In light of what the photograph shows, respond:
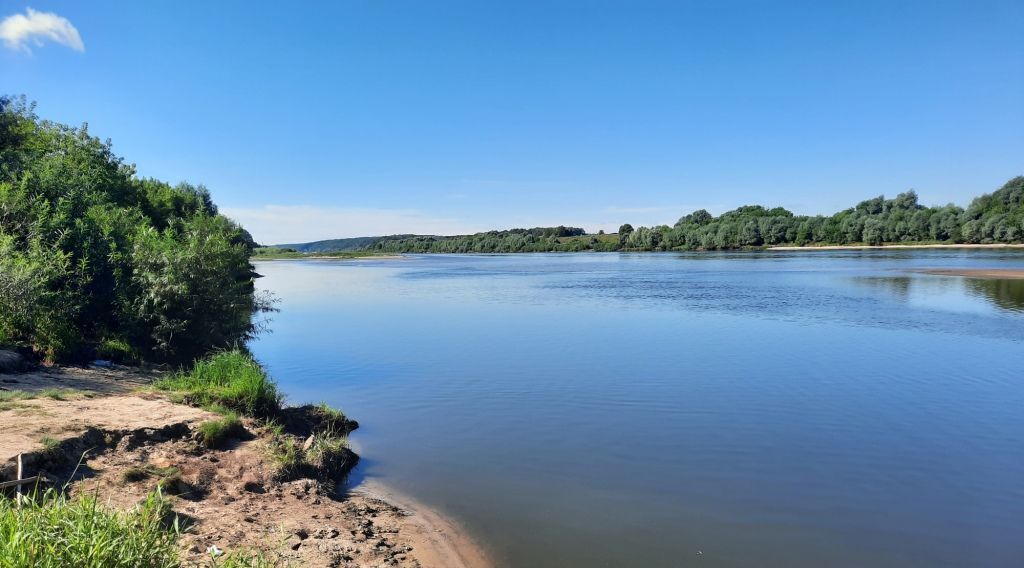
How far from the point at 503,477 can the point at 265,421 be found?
4.18 m

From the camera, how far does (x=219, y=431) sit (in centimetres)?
853

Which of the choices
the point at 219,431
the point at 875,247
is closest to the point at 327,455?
the point at 219,431

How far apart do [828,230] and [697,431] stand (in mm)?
A: 137514

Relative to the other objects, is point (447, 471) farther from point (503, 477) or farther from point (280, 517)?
point (280, 517)

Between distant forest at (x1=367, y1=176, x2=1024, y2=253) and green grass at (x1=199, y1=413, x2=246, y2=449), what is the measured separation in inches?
4706

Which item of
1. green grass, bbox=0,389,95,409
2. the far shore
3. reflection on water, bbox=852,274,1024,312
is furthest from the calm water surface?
the far shore

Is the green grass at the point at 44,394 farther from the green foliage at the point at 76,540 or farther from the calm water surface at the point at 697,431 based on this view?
the green foliage at the point at 76,540

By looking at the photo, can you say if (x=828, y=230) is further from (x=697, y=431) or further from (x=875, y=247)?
(x=697, y=431)

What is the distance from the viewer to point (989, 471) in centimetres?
880

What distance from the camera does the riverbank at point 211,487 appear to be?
19.5ft

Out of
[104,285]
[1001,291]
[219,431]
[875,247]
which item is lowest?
[1001,291]

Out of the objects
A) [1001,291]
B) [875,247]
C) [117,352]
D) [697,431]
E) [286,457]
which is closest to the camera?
[286,457]

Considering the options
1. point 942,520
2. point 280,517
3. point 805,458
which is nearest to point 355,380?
point 280,517

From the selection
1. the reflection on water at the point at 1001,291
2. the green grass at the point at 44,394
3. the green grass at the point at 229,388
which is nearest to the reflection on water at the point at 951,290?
the reflection on water at the point at 1001,291
